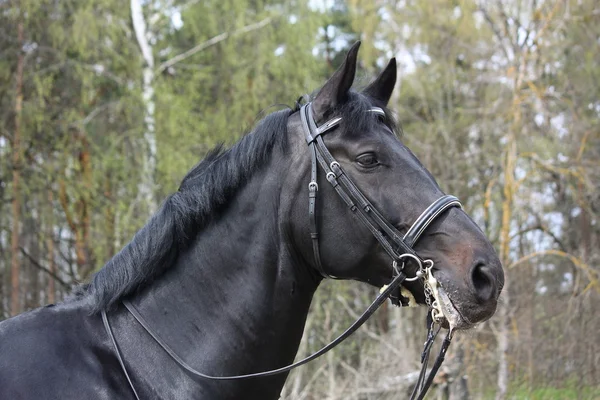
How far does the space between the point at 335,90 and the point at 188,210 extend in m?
0.76

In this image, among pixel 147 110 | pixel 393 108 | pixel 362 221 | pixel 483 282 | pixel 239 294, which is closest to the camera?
pixel 483 282

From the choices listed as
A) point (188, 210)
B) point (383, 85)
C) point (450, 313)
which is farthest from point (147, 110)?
point (450, 313)

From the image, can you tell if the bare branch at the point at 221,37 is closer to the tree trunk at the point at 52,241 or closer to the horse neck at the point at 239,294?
the tree trunk at the point at 52,241

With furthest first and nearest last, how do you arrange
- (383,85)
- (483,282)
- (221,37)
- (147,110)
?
(221,37) → (147,110) → (383,85) → (483,282)

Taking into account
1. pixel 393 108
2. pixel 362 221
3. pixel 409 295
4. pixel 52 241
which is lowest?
pixel 409 295

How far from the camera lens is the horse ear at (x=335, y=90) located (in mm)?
2527

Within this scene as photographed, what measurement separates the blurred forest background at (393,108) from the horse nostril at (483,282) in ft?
15.0

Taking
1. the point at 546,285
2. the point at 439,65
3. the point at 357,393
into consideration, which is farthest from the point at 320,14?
the point at 357,393

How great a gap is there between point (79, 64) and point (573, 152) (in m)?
9.35

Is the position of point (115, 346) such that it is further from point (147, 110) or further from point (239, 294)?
point (147, 110)

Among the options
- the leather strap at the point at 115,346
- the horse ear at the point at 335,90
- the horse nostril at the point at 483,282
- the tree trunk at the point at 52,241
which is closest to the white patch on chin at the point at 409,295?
the horse nostril at the point at 483,282

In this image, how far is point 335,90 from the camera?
8.46 ft

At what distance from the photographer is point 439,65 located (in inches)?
562

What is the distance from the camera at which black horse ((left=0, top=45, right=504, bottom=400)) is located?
2309 millimetres
